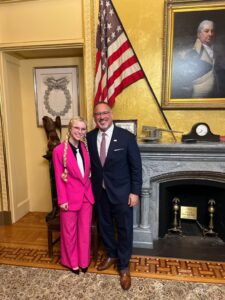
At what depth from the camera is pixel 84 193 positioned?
2.18 m

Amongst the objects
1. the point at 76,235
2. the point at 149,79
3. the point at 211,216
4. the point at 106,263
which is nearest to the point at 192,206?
the point at 211,216

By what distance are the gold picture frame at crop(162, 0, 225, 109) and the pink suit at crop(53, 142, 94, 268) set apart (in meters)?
1.23

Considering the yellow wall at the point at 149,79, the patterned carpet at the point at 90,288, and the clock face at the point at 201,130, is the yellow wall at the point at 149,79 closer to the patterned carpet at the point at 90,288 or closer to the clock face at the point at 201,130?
the clock face at the point at 201,130

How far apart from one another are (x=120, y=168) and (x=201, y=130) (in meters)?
1.08

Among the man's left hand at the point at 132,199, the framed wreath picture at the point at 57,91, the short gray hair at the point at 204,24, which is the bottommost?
the man's left hand at the point at 132,199

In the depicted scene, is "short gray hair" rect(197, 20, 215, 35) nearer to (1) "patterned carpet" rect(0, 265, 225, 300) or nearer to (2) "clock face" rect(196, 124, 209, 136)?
(2) "clock face" rect(196, 124, 209, 136)

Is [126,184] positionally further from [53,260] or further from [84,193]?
[53,260]

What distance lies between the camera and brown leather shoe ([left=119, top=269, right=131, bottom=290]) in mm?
2028

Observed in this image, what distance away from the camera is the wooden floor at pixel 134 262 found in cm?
218

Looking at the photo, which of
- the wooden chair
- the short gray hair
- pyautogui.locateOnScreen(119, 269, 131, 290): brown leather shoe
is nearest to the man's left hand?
the wooden chair

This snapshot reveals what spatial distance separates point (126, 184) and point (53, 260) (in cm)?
112

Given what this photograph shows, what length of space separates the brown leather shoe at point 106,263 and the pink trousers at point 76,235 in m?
0.12

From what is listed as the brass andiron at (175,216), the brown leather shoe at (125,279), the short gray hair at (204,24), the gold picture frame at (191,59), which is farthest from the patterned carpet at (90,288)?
the short gray hair at (204,24)

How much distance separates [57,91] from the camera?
10.8 feet
